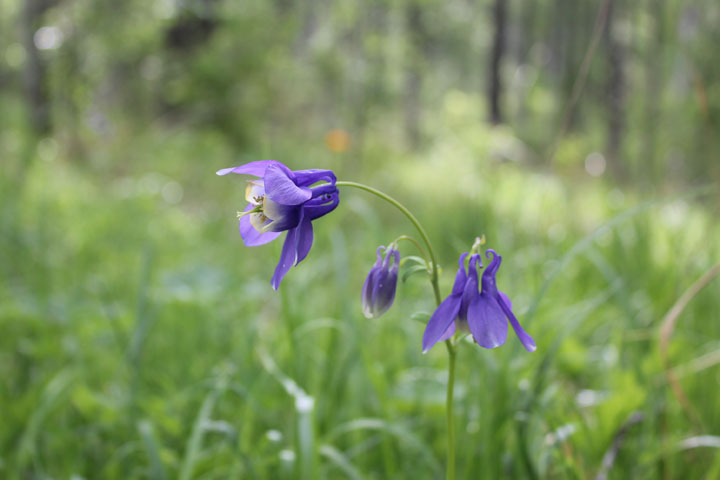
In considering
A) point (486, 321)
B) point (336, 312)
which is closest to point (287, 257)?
point (486, 321)

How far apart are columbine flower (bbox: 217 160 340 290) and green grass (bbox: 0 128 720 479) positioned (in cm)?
62

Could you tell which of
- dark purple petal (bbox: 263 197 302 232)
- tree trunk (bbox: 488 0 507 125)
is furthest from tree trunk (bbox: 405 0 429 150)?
dark purple petal (bbox: 263 197 302 232)

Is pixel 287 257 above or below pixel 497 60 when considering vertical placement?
below

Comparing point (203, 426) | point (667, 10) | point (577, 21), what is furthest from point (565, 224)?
point (577, 21)

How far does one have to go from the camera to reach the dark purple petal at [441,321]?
0.71 m

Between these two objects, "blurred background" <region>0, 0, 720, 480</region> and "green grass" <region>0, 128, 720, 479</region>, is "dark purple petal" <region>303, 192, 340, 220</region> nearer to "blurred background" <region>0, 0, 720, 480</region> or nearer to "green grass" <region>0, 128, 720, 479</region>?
"blurred background" <region>0, 0, 720, 480</region>

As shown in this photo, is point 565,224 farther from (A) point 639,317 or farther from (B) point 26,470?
→ (B) point 26,470

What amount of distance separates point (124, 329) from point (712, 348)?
2101 millimetres

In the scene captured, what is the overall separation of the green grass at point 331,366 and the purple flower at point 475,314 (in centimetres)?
52

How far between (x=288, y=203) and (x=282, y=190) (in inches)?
0.7

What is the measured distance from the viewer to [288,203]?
686mm

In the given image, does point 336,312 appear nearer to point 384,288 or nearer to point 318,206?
point 384,288

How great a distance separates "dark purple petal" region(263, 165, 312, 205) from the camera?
68 centimetres

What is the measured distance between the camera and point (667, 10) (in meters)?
2.04
